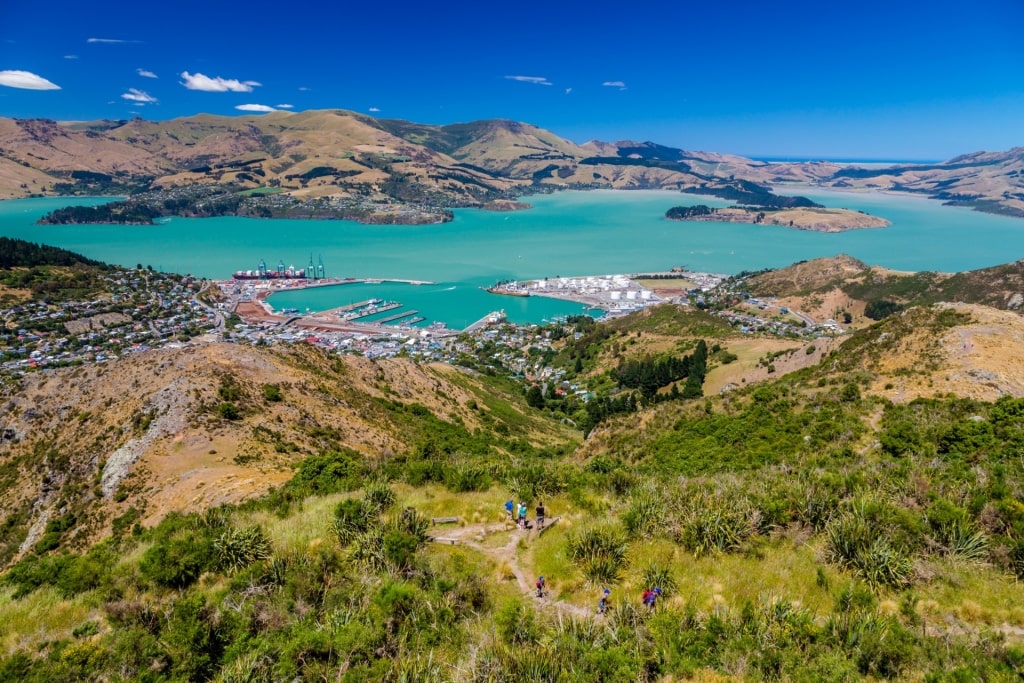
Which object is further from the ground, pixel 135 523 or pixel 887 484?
pixel 887 484

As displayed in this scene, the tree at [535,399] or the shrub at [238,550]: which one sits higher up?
the shrub at [238,550]

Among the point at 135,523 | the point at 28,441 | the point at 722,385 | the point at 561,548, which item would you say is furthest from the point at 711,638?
the point at 722,385

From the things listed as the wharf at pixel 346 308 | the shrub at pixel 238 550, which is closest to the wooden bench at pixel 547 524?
the shrub at pixel 238 550

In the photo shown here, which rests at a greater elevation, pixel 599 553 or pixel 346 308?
pixel 599 553

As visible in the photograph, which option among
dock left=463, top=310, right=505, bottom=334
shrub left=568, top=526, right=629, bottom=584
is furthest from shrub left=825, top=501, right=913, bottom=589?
dock left=463, top=310, right=505, bottom=334

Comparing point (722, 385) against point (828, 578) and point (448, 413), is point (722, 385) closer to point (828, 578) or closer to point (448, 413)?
point (448, 413)

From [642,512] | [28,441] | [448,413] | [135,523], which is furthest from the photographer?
[448,413]

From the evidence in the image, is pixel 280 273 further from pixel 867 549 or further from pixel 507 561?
pixel 867 549

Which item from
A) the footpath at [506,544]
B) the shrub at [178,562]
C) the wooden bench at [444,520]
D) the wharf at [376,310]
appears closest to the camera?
the footpath at [506,544]

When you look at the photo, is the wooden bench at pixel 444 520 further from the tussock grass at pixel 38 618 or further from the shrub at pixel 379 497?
the tussock grass at pixel 38 618

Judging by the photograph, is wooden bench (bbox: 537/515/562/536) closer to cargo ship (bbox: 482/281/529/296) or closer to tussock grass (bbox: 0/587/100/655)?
tussock grass (bbox: 0/587/100/655)

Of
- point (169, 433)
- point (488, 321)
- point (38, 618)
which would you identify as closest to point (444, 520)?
point (38, 618)
